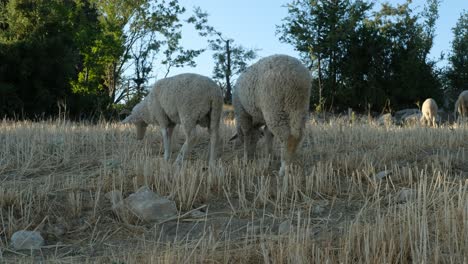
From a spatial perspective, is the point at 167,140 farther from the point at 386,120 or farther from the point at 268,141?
the point at 386,120

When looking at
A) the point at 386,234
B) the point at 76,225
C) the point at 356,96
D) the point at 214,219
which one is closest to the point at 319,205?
the point at 214,219

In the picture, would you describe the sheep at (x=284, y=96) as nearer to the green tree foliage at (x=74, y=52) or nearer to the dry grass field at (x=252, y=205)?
the dry grass field at (x=252, y=205)

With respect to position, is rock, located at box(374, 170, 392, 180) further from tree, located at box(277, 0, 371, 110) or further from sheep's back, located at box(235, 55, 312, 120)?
tree, located at box(277, 0, 371, 110)

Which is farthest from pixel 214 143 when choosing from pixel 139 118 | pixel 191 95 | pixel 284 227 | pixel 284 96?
pixel 284 227

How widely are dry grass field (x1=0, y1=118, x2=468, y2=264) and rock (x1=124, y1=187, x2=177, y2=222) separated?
104mm

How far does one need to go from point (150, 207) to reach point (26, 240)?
1208mm

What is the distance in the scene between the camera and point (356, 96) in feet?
107

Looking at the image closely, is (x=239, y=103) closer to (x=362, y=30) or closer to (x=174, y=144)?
(x=174, y=144)

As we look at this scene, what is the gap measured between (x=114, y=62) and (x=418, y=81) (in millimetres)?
19558

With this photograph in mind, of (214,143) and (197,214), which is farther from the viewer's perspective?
(214,143)

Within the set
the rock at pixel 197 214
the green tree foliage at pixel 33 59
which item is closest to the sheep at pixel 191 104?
the rock at pixel 197 214

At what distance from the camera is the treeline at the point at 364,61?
32438mm

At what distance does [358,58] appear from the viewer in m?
33.3

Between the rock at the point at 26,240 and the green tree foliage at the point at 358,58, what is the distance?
28196 mm
